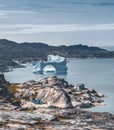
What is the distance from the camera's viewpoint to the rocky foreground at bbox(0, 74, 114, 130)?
247 ft

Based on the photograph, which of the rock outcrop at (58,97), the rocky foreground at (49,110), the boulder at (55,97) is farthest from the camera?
the rock outcrop at (58,97)

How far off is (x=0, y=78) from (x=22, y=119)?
175 ft

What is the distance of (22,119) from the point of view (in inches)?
3098

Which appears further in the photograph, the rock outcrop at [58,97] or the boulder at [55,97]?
the rock outcrop at [58,97]

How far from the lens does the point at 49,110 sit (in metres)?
95.4

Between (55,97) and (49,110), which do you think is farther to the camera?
(55,97)

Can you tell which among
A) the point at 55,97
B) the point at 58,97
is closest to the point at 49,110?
the point at 58,97

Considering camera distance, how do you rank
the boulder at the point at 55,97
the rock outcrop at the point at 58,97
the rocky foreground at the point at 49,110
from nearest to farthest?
the rocky foreground at the point at 49,110 < the boulder at the point at 55,97 < the rock outcrop at the point at 58,97

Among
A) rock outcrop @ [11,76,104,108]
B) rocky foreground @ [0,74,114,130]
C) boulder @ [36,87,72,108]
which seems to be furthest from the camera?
rock outcrop @ [11,76,104,108]

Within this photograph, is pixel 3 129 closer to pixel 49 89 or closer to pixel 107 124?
pixel 107 124

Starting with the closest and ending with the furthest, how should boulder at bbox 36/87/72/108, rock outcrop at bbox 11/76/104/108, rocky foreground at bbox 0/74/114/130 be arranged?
rocky foreground at bbox 0/74/114/130 < boulder at bbox 36/87/72/108 < rock outcrop at bbox 11/76/104/108

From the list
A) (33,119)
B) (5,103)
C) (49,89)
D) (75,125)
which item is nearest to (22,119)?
(33,119)

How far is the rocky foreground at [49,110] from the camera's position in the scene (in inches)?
2969

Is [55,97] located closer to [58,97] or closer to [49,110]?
[58,97]
